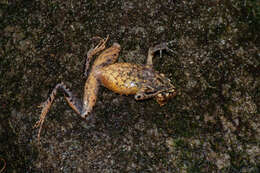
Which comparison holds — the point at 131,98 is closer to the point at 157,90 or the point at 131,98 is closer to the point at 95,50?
the point at 157,90

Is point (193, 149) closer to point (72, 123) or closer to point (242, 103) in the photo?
point (242, 103)

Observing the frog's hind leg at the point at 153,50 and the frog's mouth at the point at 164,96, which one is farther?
the frog's hind leg at the point at 153,50

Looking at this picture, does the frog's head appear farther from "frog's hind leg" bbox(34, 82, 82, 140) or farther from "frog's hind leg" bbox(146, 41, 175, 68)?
"frog's hind leg" bbox(34, 82, 82, 140)

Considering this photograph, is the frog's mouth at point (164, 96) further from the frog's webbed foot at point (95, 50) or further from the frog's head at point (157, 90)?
the frog's webbed foot at point (95, 50)

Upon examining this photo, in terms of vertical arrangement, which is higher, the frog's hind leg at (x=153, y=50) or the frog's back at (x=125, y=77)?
the frog's hind leg at (x=153, y=50)

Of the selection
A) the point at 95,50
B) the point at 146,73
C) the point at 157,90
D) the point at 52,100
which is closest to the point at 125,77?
the point at 146,73

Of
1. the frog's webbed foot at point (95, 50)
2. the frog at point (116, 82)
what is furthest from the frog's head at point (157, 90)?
the frog's webbed foot at point (95, 50)

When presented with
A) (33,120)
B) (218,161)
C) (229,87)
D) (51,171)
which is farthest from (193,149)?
(33,120)

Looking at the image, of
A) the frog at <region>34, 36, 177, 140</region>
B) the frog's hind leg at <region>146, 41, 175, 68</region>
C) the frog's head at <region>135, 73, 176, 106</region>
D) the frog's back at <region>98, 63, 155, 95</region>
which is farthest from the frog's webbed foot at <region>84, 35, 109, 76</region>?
the frog's head at <region>135, 73, 176, 106</region>
